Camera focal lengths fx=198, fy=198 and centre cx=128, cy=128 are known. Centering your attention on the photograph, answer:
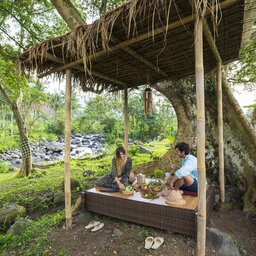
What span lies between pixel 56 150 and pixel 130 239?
43.4 ft

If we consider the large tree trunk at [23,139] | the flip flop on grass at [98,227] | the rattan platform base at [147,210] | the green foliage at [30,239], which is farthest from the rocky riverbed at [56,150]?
the flip flop on grass at [98,227]

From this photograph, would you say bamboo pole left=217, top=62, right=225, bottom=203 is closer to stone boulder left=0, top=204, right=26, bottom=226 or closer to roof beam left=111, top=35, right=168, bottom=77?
roof beam left=111, top=35, right=168, bottom=77

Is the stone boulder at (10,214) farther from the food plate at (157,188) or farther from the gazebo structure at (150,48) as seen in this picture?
the food plate at (157,188)

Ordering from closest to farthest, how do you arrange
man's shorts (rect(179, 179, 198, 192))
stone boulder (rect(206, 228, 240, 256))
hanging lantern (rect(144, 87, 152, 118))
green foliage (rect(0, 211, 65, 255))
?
stone boulder (rect(206, 228, 240, 256)) < green foliage (rect(0, 211, 65, 255)) < man's shorts (rect(179, 179, 198, 192)) < hanging lantern (rect(144, 87, 152, 118))

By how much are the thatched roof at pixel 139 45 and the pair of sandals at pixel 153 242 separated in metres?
2.12

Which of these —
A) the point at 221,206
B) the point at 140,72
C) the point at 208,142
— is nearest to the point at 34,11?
the point at 140,72

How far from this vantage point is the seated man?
2.73 metres

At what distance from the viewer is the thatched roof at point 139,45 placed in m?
1.90

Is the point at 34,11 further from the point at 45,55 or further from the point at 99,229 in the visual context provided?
the point at 99,229

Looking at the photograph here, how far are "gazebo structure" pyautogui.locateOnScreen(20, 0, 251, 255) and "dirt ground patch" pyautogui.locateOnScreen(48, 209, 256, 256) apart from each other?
1.12 feet

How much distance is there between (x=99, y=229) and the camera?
9.11 ft

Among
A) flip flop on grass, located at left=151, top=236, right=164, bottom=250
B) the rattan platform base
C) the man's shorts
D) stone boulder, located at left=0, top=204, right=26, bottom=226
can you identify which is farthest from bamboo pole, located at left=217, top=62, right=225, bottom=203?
stone boulder, located at left=0, top=204, right=26, bottom=226

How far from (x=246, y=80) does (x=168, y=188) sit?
12.1 ft

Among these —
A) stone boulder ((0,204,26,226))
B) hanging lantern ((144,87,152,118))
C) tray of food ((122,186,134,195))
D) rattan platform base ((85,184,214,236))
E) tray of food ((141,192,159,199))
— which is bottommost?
stone boulder ((0,204,26,226))
